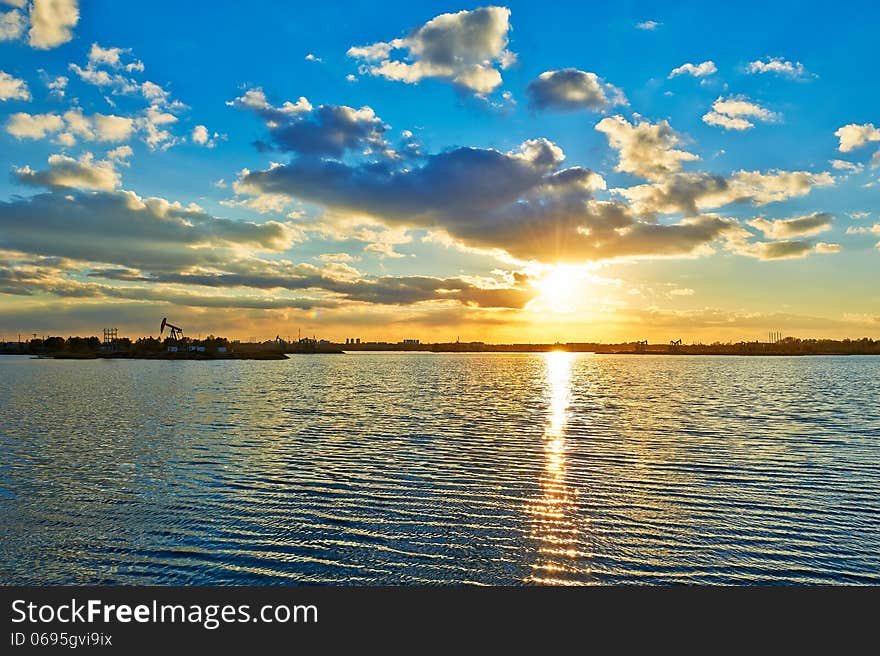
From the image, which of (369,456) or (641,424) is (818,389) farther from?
(369,456)

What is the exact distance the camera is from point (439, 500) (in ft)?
78.1

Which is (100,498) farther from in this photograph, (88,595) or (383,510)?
(383,510)

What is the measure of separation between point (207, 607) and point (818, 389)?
314ft

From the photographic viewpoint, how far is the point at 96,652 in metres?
12.5

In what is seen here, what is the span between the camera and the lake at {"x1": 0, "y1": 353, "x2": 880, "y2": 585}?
16625 millimetres

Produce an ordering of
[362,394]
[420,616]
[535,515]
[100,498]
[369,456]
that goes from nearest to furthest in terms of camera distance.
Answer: [420,616] → [535,515] → [100,498] → [369,456] → [362,394]

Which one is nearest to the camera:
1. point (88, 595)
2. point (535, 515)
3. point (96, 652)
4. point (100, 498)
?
point (96, 652)

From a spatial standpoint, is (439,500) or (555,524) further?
(439,500)

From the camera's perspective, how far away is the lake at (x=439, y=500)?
1662 centimetres

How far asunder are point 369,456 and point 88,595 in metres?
18.9

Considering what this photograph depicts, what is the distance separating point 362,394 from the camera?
77.2 meters

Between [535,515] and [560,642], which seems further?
[535,515]

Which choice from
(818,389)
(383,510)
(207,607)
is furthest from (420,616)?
(818,389)

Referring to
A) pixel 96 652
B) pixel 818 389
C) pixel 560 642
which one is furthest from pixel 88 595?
pixel 818 389
